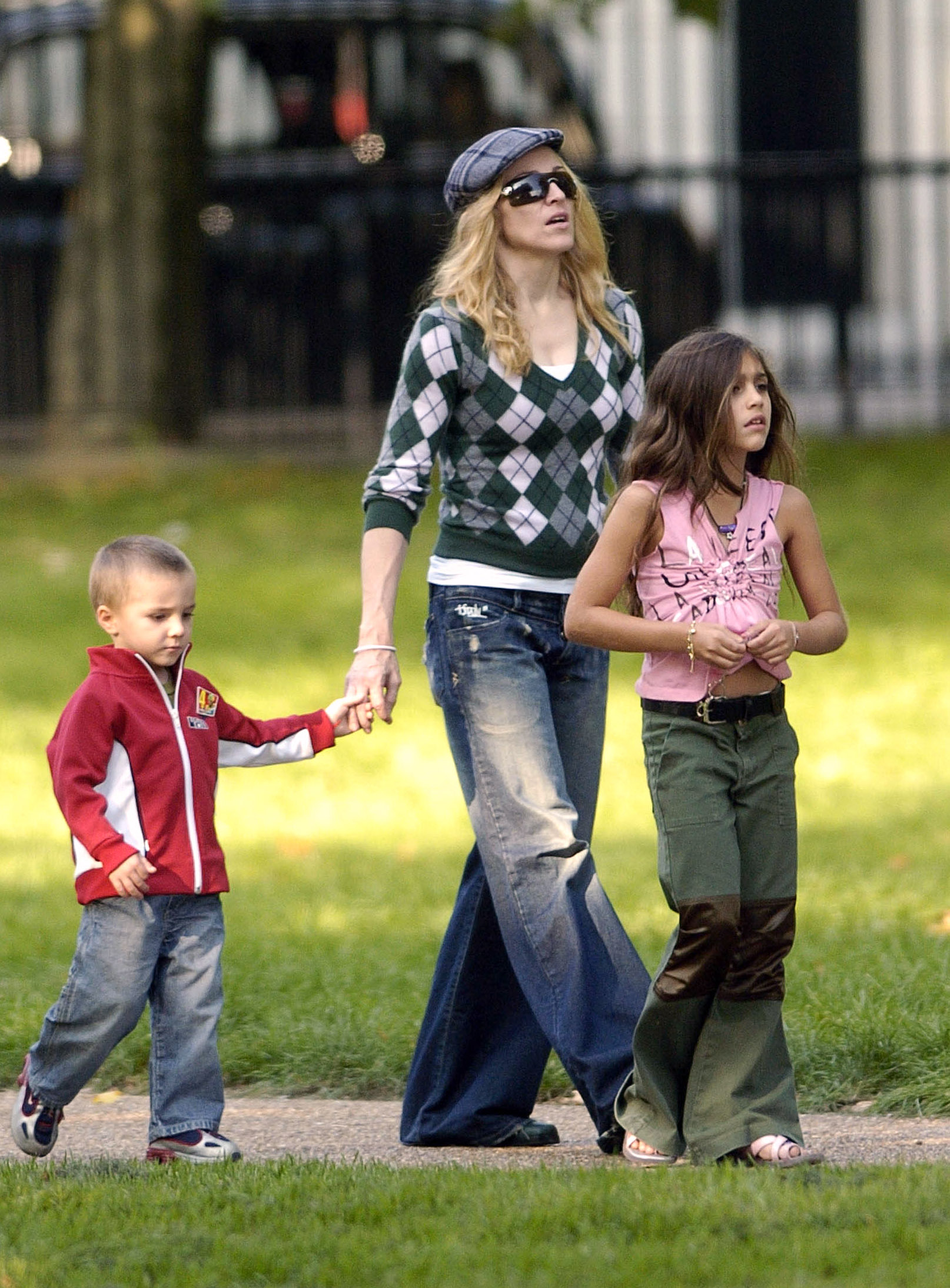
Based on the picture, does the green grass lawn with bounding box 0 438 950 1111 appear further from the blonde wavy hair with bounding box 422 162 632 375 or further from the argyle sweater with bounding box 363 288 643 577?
the blonde wavy hair with bounding box 422 162 632 375

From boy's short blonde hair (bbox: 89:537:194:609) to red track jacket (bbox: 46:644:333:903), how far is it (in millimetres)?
108

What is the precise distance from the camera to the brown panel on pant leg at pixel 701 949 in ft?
12.5

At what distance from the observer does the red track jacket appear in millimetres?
4031

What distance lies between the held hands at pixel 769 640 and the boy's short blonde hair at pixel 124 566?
1108 mm

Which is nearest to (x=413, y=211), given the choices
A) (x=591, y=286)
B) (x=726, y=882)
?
(x=591, y=286)

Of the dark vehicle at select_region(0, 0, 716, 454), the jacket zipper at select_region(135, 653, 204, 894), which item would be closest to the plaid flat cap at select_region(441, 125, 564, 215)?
the jacket zipper at select_region(135, 653, 204, 894)

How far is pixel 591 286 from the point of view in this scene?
4.39 metres

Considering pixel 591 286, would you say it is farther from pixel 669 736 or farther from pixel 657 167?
pixel 657 167

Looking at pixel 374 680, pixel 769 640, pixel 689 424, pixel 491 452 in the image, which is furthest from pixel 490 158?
pixel 769 640

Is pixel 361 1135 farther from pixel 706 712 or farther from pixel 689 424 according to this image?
pixel 689 424

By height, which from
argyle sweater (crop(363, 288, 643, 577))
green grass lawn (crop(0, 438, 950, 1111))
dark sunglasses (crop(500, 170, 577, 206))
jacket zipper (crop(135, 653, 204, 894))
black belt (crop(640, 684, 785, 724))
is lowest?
green grass lawn (crop(0, 438, 950, 1111))

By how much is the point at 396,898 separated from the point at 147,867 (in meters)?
3.18

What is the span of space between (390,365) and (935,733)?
5119 mm

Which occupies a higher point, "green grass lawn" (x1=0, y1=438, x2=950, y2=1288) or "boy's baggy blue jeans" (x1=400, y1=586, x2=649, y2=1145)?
"boy's baggy blue jeans" (x1=400, y1=586, x2=649, y2=1145)
